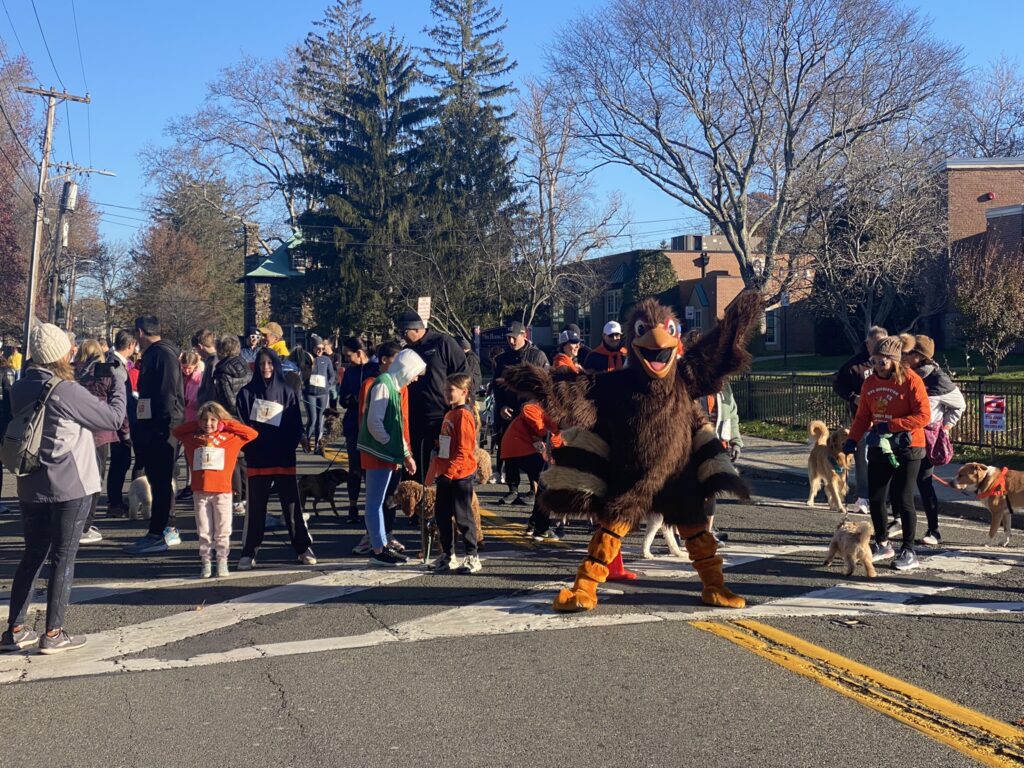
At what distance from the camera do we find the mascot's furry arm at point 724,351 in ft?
22.1

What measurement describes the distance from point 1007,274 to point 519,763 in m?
22.9

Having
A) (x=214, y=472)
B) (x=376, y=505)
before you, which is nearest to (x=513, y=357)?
(x=376, y=505)

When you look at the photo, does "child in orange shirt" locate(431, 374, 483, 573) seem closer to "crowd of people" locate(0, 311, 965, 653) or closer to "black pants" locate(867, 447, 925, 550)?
"crowd of people" locate(0, 311, 965, 653)

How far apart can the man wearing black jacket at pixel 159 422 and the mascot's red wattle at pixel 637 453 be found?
394cm

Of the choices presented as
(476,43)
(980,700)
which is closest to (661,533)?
(980,700)

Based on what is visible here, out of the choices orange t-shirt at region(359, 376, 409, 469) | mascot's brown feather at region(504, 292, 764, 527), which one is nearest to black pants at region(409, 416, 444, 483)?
orange t-shirt at region(359, 376, 409, 469)

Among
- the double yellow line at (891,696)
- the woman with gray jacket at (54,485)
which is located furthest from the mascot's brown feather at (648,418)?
the woman with gray jacket at (54,485)

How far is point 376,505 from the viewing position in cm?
812

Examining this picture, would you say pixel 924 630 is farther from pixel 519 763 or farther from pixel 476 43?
pixel 476 43

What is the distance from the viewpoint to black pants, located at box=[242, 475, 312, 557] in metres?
8.16

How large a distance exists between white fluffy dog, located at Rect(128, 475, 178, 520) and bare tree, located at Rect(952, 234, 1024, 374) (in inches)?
745

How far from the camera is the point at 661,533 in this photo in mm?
9195

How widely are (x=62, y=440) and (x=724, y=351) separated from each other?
4124mm

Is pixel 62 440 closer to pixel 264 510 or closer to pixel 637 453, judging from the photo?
pixel 264 510
